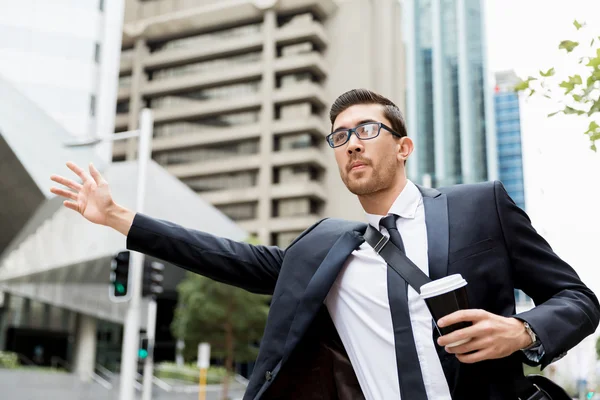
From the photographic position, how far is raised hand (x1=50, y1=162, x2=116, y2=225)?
7.55 ft

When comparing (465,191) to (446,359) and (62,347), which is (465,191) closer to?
(446,359)

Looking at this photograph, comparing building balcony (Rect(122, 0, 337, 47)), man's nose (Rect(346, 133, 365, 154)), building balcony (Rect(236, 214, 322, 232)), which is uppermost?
building balcony (Rect(122, 0, 337, 47))

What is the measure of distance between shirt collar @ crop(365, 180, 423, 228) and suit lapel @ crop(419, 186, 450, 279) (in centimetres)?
4

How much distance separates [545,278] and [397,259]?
422mm

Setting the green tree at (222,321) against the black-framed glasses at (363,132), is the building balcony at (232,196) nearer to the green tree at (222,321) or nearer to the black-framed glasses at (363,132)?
the green tree at (222,321)

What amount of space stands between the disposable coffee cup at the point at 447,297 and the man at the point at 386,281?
23 millimetres

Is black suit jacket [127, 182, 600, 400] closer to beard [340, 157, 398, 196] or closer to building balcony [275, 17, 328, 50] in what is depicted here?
beard [340, 157, 398, 196]

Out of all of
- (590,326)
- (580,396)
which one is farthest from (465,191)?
(580,396)

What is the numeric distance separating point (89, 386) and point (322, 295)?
27689 mm

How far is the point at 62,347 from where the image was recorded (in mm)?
50719

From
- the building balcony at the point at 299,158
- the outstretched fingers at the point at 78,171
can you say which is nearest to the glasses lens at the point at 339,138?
the outstretched fingers at the point at 78,171

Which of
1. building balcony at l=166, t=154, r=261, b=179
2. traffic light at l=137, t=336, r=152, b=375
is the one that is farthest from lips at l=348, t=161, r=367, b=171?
building balcony at l=166, t=154, r=261, b=179

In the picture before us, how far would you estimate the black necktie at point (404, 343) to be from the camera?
177 centimetres

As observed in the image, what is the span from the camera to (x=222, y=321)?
33.8m
